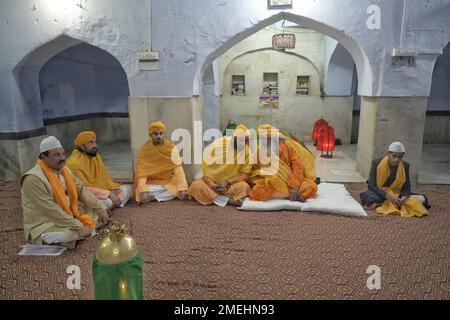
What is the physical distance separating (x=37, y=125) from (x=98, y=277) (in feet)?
16.4

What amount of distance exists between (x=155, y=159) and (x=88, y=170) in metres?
0.89

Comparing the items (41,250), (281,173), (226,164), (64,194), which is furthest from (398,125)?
(41,250)

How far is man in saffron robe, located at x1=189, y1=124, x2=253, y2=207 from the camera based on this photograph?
4305 millimetres

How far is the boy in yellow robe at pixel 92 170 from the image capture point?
3.89 meters

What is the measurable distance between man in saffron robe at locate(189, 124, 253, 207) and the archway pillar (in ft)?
6.33

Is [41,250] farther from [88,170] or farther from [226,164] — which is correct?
[226,164]

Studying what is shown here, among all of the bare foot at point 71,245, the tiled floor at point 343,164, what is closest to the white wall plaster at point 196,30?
the tiled floor at point 343,164

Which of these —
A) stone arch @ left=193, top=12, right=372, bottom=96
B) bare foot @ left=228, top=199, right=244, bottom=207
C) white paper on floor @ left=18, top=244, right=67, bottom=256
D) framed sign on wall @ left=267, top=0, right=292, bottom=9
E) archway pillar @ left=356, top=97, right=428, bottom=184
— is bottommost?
white paper on floor @ left=18, top=244, right=67, bottom=256

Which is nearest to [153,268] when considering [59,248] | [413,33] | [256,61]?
[59,248]

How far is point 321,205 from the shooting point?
4.06 metres

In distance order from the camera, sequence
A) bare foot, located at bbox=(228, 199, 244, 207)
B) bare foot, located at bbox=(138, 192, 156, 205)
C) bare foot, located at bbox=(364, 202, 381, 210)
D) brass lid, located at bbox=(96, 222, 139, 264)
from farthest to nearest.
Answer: bare foot, located at bbox=(138, 192, 156, 205)
bare foot, located at bbox=(228, 199, 244, 207)
bare foot, located at bbox=(364, 202, 381, 210)
brass lid, located at bbox=(96, 222, 139, 264)

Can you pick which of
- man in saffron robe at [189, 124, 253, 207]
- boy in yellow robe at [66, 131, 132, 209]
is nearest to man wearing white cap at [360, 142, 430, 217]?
man in saffron robe at [189, 124, 253, 207]

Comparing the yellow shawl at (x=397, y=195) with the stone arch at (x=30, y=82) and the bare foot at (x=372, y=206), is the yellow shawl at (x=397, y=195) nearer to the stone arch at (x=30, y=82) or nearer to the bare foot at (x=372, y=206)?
the bare foot at (x=372, y=206)

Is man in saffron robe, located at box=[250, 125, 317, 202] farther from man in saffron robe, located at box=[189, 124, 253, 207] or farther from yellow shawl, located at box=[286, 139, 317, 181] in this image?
man in saffron robe, located at box=[189, 124, 253, 207]
